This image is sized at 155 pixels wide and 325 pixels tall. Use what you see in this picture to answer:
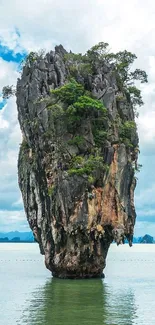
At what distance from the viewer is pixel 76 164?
117 feet

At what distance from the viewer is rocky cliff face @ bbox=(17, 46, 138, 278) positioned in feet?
116

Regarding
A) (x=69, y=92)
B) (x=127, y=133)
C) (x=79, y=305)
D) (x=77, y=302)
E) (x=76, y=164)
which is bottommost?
(x=79, y=305)

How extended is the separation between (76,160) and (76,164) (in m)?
0.36

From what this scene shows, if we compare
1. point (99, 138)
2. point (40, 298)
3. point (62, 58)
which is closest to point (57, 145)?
point (99, 138)

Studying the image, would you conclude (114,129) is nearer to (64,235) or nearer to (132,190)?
(132,190)

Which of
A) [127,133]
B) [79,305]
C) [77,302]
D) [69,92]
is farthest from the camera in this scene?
[127,133]

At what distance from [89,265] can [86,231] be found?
303 centimetres

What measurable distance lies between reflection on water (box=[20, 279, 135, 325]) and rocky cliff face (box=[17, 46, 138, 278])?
3.07 metres

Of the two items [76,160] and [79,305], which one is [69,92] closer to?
[76,160]

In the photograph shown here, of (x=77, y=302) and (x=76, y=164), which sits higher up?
(x=76, y=164)

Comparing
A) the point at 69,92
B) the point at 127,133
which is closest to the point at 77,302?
the point at 127,133

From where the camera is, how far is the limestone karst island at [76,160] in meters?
35.3

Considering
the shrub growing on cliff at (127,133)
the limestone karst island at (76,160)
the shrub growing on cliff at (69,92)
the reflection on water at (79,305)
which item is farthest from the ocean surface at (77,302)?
the shrub growing on cliff at (69,92)

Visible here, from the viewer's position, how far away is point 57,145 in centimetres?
3669
